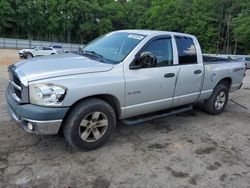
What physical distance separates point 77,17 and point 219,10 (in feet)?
106

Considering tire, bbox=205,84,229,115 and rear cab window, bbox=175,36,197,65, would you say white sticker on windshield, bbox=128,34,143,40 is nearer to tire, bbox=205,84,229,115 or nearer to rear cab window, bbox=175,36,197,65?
rear cab window, bbox=175,36,197,65

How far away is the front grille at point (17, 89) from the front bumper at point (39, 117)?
0.31 ft

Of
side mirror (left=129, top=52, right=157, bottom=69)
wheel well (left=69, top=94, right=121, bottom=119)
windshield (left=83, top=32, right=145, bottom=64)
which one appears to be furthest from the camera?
windshield (left=83, top=32, right=145, bottom=64)

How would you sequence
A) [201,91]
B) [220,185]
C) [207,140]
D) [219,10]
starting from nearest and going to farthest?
[220,185], [207,140], [201,91], [219,10]

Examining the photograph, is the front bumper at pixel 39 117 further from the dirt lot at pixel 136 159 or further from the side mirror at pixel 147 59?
the side mirror at pixel 147 59

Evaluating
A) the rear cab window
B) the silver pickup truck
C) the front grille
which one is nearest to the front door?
the silver pickup truck

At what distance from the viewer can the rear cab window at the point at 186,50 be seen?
5.16 metres

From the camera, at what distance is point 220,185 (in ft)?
11.3

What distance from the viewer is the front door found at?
14.3 feet

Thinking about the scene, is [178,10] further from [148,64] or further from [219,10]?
[148,64]

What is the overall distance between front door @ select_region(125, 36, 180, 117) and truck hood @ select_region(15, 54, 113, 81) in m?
0.52

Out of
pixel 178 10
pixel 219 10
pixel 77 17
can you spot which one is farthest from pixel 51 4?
pixel 219 10

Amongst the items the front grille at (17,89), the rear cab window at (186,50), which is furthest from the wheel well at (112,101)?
the rear cab window at (186,50)

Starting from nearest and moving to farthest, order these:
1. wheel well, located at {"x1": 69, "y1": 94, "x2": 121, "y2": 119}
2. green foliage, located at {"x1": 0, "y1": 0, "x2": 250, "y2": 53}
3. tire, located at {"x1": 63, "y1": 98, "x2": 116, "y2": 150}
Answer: tire, located at {"x1": 63, "y1": 98, "x2": 116, "y2": 150}
wheel well, located at {"x1": 69, "y1": 94, "x2": 121, "y2": 119}
green foliage, located at {"x1": 0, "y1": 0, "x2": 250, "y2": 53}
